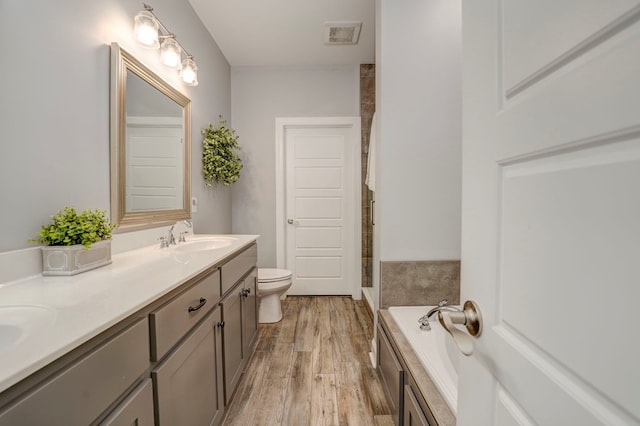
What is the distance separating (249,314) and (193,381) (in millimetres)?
934

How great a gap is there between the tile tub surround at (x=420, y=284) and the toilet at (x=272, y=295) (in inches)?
42.0

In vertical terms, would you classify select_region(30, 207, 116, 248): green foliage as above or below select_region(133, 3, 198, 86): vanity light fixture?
below

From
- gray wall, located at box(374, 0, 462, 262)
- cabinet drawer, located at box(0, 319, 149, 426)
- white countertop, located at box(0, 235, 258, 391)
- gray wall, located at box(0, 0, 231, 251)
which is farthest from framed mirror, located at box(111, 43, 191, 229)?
gray wall, located at box(374, 0, 462, 262)

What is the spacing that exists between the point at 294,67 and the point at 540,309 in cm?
353

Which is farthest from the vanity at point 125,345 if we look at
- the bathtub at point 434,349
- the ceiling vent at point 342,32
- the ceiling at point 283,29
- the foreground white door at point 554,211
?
the ceiling vent at point 342,32

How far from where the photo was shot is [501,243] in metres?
0.53

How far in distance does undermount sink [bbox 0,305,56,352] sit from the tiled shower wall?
2.96m

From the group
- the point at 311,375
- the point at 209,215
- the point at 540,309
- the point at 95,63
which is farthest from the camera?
the point at 209,215

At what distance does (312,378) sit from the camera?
1933 millimetres

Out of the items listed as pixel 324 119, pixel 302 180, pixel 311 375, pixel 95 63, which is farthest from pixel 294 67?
pixel 311 375

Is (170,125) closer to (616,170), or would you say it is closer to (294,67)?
(294,67)

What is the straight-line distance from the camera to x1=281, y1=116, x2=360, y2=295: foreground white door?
139 inches

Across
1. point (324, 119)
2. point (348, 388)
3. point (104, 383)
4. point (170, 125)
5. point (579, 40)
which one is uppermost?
point (324, 119)

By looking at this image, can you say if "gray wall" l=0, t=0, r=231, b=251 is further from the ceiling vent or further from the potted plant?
the ceiling vent
